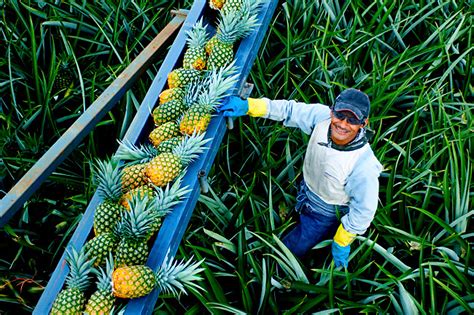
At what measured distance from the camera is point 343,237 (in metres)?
1.80

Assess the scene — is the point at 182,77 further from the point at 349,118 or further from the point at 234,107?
the point at 349,118

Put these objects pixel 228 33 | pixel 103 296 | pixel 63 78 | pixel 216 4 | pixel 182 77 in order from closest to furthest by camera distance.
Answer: pixel 103 296, pixel 182 77, pixel 228 33, pixel 216 4, pixel 63 78

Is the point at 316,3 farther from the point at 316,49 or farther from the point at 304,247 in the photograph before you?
the point at 304,247

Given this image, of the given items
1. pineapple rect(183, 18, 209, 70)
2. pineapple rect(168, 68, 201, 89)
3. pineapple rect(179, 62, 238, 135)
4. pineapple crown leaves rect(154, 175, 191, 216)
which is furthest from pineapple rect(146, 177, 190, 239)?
pineapple rect(183, 18, 209, 70)

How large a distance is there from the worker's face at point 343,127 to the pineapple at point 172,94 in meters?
0.56

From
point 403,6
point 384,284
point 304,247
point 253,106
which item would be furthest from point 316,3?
point 384,284

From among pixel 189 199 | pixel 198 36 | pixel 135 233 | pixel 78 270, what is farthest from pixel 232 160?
pixel 78 270

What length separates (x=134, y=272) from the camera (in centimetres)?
137

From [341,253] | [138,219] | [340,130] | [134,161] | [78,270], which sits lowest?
[341,253]

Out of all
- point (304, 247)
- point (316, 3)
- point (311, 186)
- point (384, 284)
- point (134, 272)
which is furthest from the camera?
point (316, 3)

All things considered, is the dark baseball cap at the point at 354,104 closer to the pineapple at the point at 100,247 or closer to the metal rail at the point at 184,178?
the metal rail at the point at 184,178

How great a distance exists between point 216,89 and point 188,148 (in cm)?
26

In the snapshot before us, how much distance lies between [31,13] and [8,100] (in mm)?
582

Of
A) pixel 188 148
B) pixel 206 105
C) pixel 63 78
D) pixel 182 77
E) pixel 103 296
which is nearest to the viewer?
pixel 103 296
